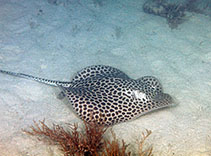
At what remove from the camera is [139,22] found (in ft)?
33.7

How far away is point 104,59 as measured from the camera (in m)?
7.67

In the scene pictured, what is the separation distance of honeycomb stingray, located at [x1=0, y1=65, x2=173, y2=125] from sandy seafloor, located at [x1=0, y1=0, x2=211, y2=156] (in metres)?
0.38

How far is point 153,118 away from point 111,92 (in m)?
1.31

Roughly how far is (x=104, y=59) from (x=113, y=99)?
347 cm

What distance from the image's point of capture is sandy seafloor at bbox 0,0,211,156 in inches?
160

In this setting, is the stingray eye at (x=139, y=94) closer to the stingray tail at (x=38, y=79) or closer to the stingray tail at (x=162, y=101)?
the stingray tail at (x=162, y=101)

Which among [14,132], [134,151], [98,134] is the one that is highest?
[98,134]

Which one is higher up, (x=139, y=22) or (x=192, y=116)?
(x=139, y=22)

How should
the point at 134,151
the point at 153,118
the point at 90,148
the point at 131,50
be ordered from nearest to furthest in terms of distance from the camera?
the point at 90,148
the point at 134,151
the point at 153,118
the point at 131,50

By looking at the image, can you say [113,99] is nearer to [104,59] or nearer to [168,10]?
[104,59]

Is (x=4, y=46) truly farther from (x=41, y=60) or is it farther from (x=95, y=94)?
(x=95, y=94)

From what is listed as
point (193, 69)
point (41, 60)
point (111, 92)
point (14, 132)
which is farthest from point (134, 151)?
point (41, 60)

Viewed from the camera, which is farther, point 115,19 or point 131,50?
point 115,19

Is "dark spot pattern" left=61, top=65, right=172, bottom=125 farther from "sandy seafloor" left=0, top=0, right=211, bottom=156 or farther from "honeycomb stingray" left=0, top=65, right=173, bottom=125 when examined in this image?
"sandy seafloor" left=0, top=0, right=211, bottom=156
